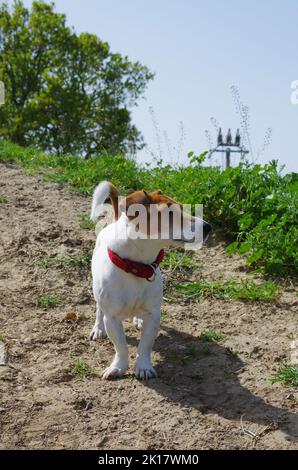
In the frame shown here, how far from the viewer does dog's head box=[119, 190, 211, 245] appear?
358cm

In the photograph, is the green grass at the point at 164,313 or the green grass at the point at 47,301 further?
the green grass at the point at 47,301

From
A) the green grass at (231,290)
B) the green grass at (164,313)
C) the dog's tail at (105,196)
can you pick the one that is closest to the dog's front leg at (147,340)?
the dog's tail at (105,196)

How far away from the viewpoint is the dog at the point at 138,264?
11.8 feet

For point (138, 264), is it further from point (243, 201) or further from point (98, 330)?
point (243, 201)

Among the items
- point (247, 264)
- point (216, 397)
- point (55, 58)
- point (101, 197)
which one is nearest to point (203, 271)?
point (247, 264)

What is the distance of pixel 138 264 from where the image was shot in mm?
3713

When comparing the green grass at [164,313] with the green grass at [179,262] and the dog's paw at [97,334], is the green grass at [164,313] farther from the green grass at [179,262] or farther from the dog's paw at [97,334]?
the green grass at [179,262]

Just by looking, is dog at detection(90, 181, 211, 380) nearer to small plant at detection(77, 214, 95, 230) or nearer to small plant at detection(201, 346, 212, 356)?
small plant at detection(201, 346, 212, 356)

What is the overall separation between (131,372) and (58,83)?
827 inches

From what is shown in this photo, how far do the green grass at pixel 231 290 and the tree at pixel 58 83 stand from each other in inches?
737

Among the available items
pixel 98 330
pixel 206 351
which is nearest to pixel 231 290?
pixel 206 351

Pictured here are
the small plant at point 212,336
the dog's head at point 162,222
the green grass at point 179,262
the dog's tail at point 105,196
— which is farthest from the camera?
the green grass at point 179,262

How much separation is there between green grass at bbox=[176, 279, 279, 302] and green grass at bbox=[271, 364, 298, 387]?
4.14ft

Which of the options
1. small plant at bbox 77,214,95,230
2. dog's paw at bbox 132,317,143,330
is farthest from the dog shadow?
small plant at bbox 77,214,95,230
